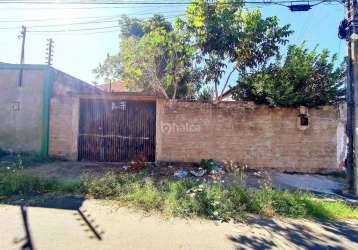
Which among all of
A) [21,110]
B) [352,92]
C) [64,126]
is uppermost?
[352,92]

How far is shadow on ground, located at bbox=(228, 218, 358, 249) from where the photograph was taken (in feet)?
10.6

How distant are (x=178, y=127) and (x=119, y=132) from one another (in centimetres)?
203

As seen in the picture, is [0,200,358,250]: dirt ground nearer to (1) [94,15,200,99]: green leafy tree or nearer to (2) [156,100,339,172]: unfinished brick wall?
(2) [156,100,339,172]: unfinished brick wall

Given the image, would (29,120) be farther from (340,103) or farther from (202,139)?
(340,103)

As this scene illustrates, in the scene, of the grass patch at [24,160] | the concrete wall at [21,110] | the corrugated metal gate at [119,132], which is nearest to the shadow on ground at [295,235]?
the corrugated metal gate at [119,132]

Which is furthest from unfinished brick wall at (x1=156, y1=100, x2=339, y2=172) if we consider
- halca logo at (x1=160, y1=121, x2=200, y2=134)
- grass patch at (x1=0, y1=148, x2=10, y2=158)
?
grass patch at (x1=0, y1=148, x2=10, y2=158)

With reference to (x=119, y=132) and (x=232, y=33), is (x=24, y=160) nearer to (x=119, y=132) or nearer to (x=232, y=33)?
(x=119, y=132)

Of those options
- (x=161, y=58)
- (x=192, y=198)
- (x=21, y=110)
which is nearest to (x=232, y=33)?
(x=161, y=58)

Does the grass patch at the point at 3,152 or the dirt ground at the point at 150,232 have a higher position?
the grass patch at the point at 3,152

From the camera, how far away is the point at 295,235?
353 centimetres

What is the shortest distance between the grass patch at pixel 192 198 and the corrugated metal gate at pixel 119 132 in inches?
115

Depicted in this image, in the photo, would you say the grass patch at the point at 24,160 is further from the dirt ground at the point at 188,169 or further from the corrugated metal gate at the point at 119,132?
the corrugated metal gate at the point at 119,132

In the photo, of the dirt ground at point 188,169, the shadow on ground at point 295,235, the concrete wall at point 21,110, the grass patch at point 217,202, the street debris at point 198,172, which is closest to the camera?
the shadow on ground at point 295,235

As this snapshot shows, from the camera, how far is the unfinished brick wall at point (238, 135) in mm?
8078
